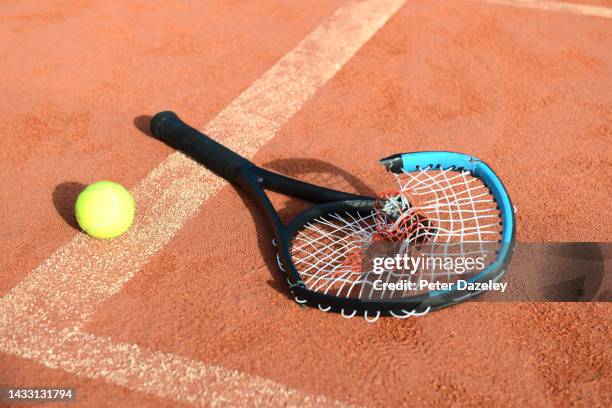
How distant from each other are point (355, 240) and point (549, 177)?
1493mm

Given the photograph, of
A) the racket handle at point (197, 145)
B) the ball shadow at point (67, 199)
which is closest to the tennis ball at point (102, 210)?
the ball shadow at point (67, 199)

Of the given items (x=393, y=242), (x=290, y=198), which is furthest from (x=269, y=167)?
(x=393, y=242)

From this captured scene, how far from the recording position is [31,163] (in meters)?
3.90

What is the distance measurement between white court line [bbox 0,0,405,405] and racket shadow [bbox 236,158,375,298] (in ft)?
0.95

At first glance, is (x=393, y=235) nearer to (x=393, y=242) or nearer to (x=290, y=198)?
(x=393, y=242)

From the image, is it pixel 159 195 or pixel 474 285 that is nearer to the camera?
pixel 474 285

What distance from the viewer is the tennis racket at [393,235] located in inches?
110

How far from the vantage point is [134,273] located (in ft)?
10.3

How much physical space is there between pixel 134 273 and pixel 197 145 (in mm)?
1020

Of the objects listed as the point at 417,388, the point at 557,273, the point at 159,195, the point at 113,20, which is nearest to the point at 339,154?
the point at 159,195

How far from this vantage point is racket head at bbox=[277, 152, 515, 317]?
2.71 meters

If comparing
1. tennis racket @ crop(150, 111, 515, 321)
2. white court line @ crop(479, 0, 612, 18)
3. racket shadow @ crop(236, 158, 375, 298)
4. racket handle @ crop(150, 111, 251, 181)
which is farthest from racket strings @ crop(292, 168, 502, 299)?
white court line @ crop(479, 0, 612, 18)

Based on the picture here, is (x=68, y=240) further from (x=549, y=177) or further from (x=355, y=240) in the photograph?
(x=549, y=177)

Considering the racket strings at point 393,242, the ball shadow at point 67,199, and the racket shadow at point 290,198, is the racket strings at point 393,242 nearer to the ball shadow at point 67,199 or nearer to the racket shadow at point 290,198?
the racket shadow at point 290,198
